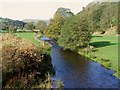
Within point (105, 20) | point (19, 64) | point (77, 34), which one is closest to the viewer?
point (19, 64)

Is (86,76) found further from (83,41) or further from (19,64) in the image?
(83,41)

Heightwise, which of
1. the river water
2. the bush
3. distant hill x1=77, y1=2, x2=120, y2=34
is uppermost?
distant hill x1=77, y1=2, x2=120, y2=34

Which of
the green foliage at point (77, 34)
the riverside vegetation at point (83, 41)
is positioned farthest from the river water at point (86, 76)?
the green foliage at point (77, 34)

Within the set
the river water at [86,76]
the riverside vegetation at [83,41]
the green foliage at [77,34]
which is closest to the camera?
the river water at [86,76]

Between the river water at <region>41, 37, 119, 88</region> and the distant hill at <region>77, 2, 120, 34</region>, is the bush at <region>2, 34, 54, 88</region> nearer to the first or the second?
the river water at <region>41, 37, 119, 88</region>

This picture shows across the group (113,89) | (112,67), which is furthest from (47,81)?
(112,67)

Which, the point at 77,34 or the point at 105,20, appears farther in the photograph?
the point at 105,20

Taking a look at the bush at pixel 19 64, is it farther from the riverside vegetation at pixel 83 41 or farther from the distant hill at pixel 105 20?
the distant hill at pixel 105 20

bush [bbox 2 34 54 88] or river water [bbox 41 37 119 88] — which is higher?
bush [bbox 2 34 54 88]

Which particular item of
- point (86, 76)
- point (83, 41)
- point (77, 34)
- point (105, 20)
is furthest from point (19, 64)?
point (105, 20)

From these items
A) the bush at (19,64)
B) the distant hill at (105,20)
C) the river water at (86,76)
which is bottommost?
the river water at (86,76)

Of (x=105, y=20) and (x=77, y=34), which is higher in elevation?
(x=105, y=20)

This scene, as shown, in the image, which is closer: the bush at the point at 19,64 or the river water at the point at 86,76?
the bush at the point at 19,64

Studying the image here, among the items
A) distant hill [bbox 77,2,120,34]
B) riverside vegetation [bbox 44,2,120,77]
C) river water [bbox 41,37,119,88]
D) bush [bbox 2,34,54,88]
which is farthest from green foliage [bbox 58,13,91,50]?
distant hill [bbox 77,2,120,34]
